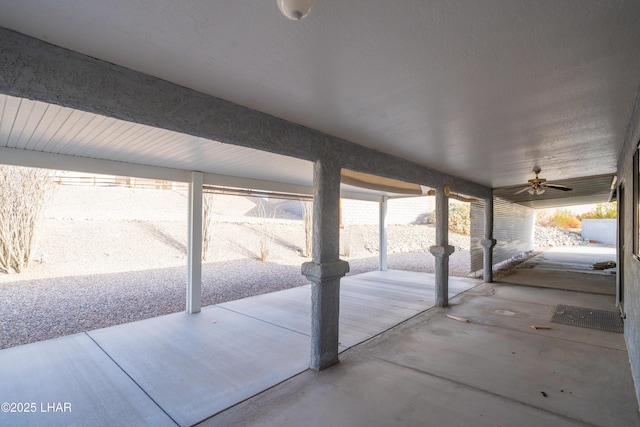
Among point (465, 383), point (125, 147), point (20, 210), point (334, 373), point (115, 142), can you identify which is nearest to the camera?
point (465, 383)

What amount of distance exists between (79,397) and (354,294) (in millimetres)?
4805

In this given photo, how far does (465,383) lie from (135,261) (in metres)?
10.3

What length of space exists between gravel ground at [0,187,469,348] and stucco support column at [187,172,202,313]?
0.57 m

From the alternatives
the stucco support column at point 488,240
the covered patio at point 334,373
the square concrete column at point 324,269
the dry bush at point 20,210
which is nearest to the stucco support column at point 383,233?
the stucco support column at point 488,240

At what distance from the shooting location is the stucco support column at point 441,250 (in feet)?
18.3

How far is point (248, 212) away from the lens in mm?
19719

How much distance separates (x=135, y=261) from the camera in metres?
10.0

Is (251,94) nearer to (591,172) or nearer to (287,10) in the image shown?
(287,10)

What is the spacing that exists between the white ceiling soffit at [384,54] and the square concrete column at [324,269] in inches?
25.2

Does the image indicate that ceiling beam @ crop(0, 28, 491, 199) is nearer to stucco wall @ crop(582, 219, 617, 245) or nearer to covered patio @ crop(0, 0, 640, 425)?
covered patio @ crop(0, 0, 640, 425)

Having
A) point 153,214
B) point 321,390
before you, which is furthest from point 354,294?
point 153,214

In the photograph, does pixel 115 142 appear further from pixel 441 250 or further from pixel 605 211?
pixel 605 211

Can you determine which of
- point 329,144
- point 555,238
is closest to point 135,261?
point 329,144

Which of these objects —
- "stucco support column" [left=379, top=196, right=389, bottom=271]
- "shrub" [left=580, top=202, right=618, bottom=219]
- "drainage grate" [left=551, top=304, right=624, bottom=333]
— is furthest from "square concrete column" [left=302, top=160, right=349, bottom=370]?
"shrub" [left=580, top=202, right=618, bottom=219]
